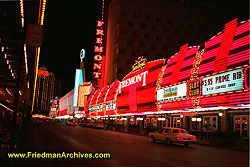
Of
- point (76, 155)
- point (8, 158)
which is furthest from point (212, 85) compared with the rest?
point (8, 158)

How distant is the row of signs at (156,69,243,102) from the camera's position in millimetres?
25406

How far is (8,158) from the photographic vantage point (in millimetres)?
11570

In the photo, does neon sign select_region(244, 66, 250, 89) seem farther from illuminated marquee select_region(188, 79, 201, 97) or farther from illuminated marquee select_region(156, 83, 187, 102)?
illuminated marquee select_region(156, 83, 187, 102)

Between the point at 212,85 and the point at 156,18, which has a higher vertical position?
the point at 156,18

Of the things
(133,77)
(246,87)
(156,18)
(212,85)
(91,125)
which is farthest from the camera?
(156,18)

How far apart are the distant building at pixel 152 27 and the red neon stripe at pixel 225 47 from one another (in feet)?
182

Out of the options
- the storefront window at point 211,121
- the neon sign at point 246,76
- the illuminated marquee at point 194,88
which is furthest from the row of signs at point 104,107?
the neon sign at point 246,76

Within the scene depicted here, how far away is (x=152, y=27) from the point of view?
91.9 m

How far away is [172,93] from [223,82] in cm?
1052

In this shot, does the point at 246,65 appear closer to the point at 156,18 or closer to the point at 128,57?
the point at 128,57

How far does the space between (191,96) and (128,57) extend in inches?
2191

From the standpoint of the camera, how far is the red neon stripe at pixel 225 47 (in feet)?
91.0

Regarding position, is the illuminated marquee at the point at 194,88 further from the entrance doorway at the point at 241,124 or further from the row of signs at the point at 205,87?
the entrance doorway at the point at 241,124

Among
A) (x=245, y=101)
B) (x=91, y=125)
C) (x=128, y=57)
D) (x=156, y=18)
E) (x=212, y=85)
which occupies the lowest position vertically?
(x=91, y=125)
